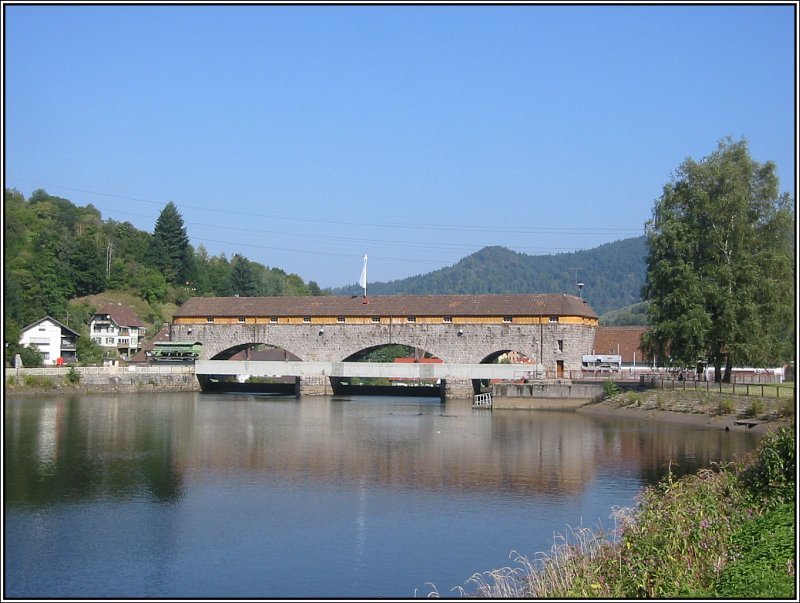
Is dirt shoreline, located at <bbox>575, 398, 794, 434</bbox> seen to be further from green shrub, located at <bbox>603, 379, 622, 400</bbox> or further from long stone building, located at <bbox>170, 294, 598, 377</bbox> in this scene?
long stone building, located at <bbox>170, 294, 598, 377</bbox>

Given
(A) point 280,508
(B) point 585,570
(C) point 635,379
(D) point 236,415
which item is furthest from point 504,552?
(C) point 635,379

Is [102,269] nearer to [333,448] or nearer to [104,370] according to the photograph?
[104,370]

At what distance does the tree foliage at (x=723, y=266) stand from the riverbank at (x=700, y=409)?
1.73m

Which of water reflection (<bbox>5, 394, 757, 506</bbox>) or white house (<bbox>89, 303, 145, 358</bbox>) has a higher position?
white house (<bbox>89, 303, 145, 358</bbox>)

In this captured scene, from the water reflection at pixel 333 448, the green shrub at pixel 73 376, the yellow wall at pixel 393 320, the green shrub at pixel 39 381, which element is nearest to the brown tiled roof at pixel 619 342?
the yellow wall at pixel 393 320

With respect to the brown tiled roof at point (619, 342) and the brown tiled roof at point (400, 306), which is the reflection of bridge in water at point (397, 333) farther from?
the brown tiled roof at point (619, 342)

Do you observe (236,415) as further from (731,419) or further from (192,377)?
(731,419)

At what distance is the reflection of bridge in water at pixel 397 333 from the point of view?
48.5 meters

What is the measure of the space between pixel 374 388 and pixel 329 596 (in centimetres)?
3998

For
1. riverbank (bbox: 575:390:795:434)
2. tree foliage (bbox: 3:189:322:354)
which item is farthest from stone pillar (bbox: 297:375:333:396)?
tree foliage (bbox: 3:189:322:354)

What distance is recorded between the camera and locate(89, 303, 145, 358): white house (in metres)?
72.3

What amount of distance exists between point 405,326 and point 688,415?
18703 millimetres

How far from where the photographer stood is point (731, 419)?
3347cm

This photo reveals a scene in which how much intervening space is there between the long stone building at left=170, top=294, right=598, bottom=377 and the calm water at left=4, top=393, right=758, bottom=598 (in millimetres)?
11222
